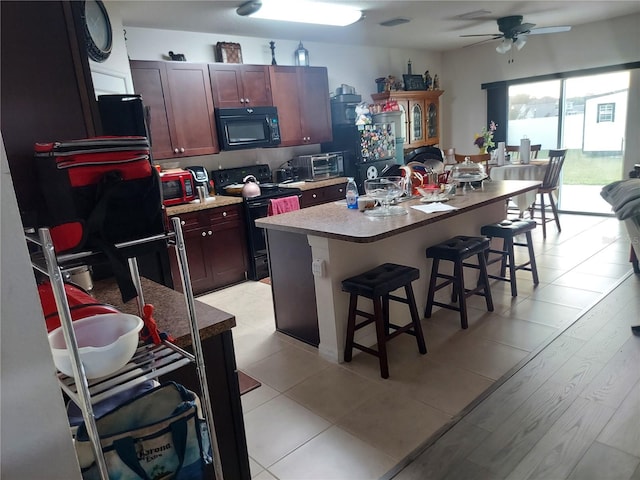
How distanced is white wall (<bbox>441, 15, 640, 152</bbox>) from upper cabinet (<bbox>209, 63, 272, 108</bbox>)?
3746 millimetres

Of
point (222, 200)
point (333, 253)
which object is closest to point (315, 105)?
point (222, 200)

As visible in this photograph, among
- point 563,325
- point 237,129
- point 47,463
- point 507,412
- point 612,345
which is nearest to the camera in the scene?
point 47,463

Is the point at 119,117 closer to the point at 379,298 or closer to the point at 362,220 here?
the point at 362,220

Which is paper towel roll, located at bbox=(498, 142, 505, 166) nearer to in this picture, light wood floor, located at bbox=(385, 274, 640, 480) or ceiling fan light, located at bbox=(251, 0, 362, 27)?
ceiling fan light, located at bbox=(251, 0, 362, 27)

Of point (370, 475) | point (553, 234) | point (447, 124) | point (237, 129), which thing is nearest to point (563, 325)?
point (370, 475)

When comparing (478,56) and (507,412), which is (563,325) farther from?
(478,56)

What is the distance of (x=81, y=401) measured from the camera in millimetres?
848

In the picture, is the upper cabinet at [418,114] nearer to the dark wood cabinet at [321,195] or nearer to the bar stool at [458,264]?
the dark wood cabinet at [321,195]

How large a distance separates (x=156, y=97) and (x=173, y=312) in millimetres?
3150

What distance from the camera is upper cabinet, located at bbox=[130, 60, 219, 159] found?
13.1ft

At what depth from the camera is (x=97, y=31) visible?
241 cm

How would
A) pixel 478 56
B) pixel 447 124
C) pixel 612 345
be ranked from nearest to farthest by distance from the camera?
pixel 612 345 → pixel 478 56 → pixel 447 124

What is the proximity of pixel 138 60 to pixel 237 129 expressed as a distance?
3.53 ft

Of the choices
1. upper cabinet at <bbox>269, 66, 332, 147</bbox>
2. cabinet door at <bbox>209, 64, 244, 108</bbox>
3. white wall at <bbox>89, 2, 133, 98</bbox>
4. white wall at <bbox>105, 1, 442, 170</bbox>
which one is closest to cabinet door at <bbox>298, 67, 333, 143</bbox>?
upper cabinet at <bbox>269, 66, 332, 147</bbox>
